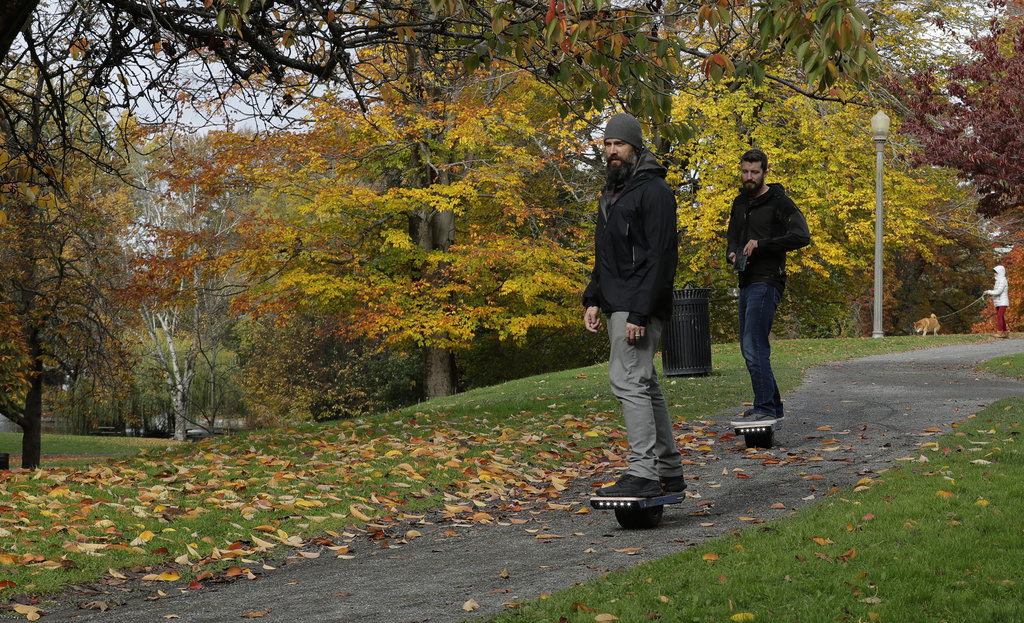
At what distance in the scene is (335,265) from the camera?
20.5 metres

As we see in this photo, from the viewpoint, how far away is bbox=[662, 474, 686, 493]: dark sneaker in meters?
5.60

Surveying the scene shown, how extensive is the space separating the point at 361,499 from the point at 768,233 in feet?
12.7

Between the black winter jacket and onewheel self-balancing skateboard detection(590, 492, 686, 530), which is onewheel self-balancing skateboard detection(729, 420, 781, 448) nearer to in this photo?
the black winter jacket

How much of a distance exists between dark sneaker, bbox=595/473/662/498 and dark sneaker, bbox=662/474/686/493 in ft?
1.02

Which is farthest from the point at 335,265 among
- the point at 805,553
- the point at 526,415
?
the point at 805,553

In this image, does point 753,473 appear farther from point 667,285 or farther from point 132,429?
point 132,429

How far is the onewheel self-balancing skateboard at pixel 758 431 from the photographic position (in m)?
7.71

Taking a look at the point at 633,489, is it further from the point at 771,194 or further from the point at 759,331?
the point at 771,194

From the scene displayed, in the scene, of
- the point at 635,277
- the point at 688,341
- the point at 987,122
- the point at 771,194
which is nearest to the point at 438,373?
the point at 688,341

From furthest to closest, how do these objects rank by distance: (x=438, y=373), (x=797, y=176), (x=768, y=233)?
(x=797, y=176), (x=438, y=373), (x=768, y=233)

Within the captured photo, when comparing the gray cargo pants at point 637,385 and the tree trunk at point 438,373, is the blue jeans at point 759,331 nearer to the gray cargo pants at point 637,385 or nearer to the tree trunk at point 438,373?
the gray cargo pants at point 637,385

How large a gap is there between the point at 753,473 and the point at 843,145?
20703 mm

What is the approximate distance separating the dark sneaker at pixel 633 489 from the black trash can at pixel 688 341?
347 inches

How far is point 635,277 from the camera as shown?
17.2 feet
